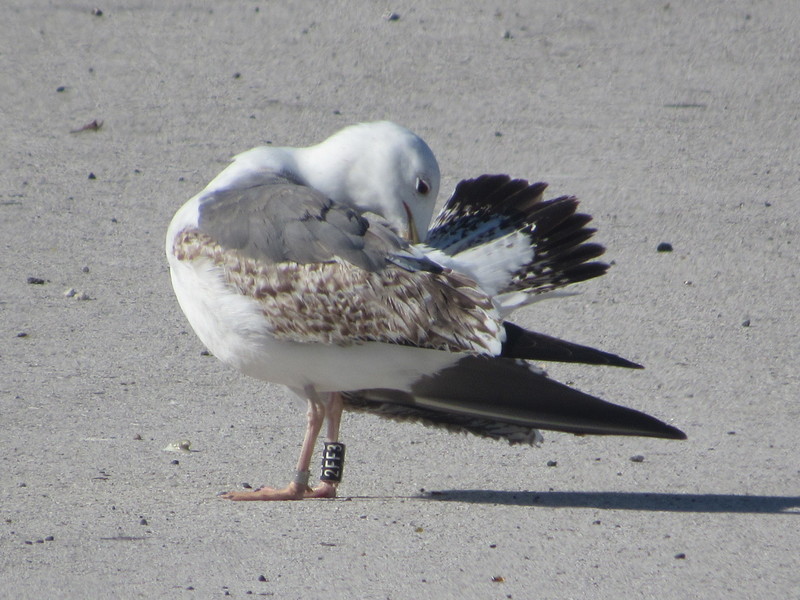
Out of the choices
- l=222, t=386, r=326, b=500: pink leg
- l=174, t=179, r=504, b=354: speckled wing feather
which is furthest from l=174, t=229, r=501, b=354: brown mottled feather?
l=222, t=386, r=326, b=500: pink leg

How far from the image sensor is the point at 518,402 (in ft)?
15.4

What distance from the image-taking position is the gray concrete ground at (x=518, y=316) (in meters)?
4.17

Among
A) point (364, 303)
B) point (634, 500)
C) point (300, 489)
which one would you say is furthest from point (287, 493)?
point (634, 500)

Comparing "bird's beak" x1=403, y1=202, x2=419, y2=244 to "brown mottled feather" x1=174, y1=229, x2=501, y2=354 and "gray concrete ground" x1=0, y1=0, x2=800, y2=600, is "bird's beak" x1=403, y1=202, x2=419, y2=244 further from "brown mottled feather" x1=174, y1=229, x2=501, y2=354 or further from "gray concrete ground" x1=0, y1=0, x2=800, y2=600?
"gray concrete ground" x1=0, y1=0, x2=800, y2=600

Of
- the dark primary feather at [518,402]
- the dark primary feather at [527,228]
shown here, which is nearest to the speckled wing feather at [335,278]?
the dark primary feather at [518,402]

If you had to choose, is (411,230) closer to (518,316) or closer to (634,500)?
(634,500)

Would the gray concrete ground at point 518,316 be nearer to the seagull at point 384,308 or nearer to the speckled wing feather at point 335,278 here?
the seagull at point 384,308

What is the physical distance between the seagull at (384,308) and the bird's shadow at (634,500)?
23cm

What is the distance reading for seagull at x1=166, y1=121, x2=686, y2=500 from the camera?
15.1 feet

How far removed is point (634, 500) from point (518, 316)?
2.25 meters

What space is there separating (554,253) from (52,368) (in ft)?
8.43

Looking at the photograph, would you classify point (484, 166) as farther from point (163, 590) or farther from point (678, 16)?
point (163, 590)

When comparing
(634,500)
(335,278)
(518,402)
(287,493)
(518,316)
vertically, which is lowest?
(287,493)

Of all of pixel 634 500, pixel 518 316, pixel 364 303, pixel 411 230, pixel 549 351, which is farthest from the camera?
pixel 518 316
